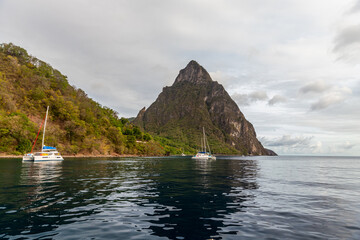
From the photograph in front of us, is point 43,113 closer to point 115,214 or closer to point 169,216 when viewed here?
point 115,214

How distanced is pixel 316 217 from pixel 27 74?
14844 centimetres

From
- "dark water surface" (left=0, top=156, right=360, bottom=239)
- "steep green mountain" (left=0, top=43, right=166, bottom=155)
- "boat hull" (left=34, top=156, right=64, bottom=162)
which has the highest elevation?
"steep green mountain" (left=0, top=43, right=166, bottom=155)

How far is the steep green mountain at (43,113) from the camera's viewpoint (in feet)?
265

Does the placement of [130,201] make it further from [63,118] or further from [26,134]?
[63,118]

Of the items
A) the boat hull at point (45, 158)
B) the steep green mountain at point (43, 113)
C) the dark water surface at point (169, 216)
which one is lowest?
the boat hull at point (45, 158)

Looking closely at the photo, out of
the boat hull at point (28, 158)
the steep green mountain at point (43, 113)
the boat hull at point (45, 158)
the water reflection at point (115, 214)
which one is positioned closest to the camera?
the water reflection at point (115, 214)

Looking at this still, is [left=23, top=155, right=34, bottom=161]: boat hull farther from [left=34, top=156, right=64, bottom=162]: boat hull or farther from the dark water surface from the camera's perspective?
the dark water surface

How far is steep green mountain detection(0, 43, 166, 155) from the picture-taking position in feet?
265

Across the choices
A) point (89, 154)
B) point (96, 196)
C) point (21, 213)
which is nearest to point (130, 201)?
point (96, 196)

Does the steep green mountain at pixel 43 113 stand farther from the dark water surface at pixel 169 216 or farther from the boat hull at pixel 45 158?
the dark water surface at pixel 169 216

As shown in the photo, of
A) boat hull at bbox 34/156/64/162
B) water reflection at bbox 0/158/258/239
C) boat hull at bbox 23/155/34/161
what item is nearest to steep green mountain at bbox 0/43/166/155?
boat hull at bbox 23/155/34/161

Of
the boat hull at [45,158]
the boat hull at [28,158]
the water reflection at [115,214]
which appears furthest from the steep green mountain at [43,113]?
the water reflection at [115,214]

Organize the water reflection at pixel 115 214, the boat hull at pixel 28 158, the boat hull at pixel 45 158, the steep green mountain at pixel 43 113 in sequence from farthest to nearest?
the steep green mountain at pixel 43 113
the boat hull at pixel 45 158
the boat hull at pixel 28 158
the water reflection at pixel 115 214

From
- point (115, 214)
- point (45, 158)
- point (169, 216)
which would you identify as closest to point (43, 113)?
point (45, 158)
